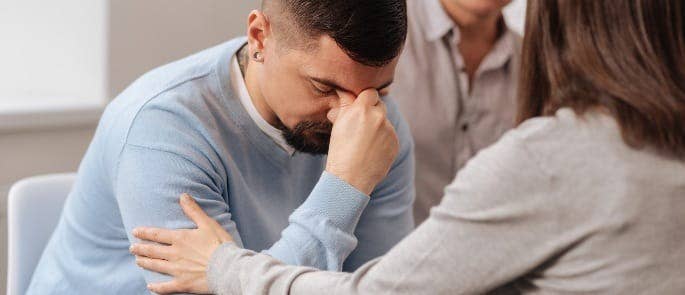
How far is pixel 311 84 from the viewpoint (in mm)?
1535

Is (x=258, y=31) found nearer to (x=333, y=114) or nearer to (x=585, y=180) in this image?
(x=333, y=114)

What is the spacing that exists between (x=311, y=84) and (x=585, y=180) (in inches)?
25.5

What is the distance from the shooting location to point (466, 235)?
1.02m

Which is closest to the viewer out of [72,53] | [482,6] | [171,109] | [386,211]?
[171,109]

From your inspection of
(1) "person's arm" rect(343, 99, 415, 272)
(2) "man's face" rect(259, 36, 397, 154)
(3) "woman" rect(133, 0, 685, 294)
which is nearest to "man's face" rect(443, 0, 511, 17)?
(1) "person's arm" rect(343, 99, 415, 272)

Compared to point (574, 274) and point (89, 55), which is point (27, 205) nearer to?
point (89, 55)

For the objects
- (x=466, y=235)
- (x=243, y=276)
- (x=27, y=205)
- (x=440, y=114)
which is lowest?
(x=440, y=114)

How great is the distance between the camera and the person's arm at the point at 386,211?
176cm

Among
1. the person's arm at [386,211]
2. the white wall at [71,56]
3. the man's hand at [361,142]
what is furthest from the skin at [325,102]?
the white wall at [71,56]

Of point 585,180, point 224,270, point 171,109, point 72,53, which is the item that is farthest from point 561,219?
point 72,53

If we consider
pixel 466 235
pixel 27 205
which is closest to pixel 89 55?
pixel 27 205

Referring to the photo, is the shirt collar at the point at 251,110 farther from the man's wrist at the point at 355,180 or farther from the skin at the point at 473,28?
the skin at the point at 473,28

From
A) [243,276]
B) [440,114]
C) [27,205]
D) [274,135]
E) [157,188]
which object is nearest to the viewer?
[243,276]

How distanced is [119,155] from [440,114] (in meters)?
0.90
